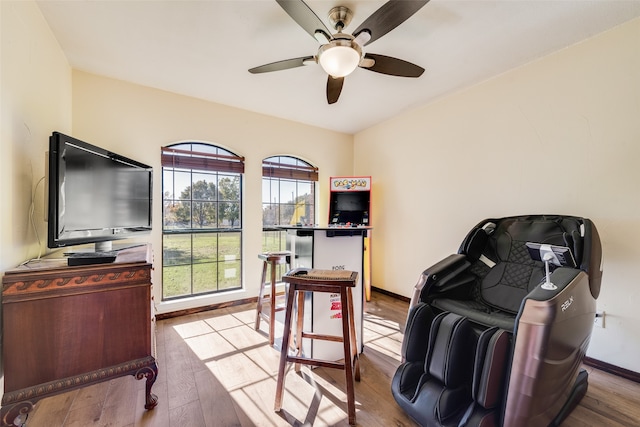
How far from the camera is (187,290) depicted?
129 inches

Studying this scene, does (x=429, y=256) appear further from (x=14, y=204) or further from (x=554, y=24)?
(x=14, y=204)

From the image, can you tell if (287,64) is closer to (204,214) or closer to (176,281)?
(204,214)

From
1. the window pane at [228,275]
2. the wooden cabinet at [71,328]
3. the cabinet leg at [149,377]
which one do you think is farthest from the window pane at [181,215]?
the cabinet leg at [149,377]

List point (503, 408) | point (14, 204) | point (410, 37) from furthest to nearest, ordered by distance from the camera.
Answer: point (410, 37) < point (14, 204) < point (503, 408)

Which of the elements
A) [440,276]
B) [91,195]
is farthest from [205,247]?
[440,276]

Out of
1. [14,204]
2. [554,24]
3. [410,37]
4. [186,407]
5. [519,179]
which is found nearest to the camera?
[14,204]

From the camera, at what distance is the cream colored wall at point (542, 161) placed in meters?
1.98

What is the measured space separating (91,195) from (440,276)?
2.51m

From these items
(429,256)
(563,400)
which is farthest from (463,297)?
(429,256)

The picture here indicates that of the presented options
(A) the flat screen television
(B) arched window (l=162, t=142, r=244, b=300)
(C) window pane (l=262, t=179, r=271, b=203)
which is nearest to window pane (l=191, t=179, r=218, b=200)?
(B) arched window (l=162, t=142, r=244, b=300)

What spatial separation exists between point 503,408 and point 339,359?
3.71 feet

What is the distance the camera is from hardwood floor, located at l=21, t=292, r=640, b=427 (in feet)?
5.10

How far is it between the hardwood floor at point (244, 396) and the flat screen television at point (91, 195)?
1.03 m

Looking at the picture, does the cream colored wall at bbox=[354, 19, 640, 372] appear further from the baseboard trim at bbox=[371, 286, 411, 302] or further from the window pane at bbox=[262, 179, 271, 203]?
the window pane at bbox=[262, 179, 271, 203]
